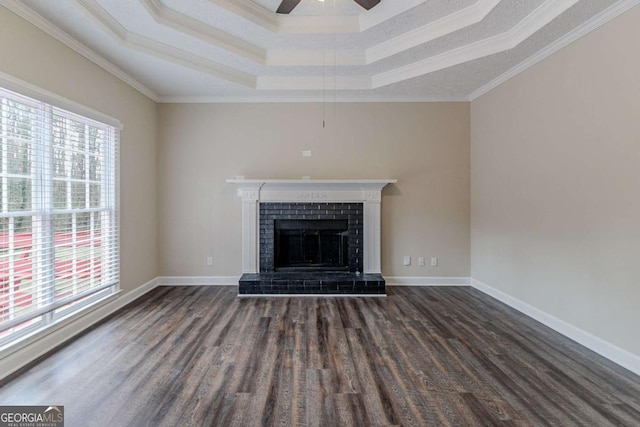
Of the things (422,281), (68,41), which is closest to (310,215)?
(422,281)

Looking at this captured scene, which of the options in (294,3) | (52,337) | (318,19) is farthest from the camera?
(318,19)

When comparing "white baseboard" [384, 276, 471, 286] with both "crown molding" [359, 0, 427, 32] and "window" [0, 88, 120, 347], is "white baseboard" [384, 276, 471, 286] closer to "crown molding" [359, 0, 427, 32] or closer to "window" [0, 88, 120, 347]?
"crown molding" [359, 0, 427, 32]

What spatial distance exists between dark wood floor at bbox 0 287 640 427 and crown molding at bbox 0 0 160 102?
2780 mm

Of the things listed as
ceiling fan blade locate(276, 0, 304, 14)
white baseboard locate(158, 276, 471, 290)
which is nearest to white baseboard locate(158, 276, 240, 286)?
white baseboard locate(158, 276, 471, 290)

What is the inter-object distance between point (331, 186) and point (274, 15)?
2.19 metres

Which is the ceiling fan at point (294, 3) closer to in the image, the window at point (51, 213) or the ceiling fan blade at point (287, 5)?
the ceiling fan blade at point (287, 5)

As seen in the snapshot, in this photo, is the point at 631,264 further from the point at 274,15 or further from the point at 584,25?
the point at 274,15

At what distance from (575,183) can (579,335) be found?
55.5 inches

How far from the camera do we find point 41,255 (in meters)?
2.50

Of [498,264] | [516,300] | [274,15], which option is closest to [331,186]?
[274,15]

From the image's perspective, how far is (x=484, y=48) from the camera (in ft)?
10.1

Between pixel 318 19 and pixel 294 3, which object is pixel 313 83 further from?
pixel 294 3

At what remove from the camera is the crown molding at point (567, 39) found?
7.41 ft

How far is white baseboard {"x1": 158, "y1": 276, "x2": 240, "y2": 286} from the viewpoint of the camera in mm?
4445
